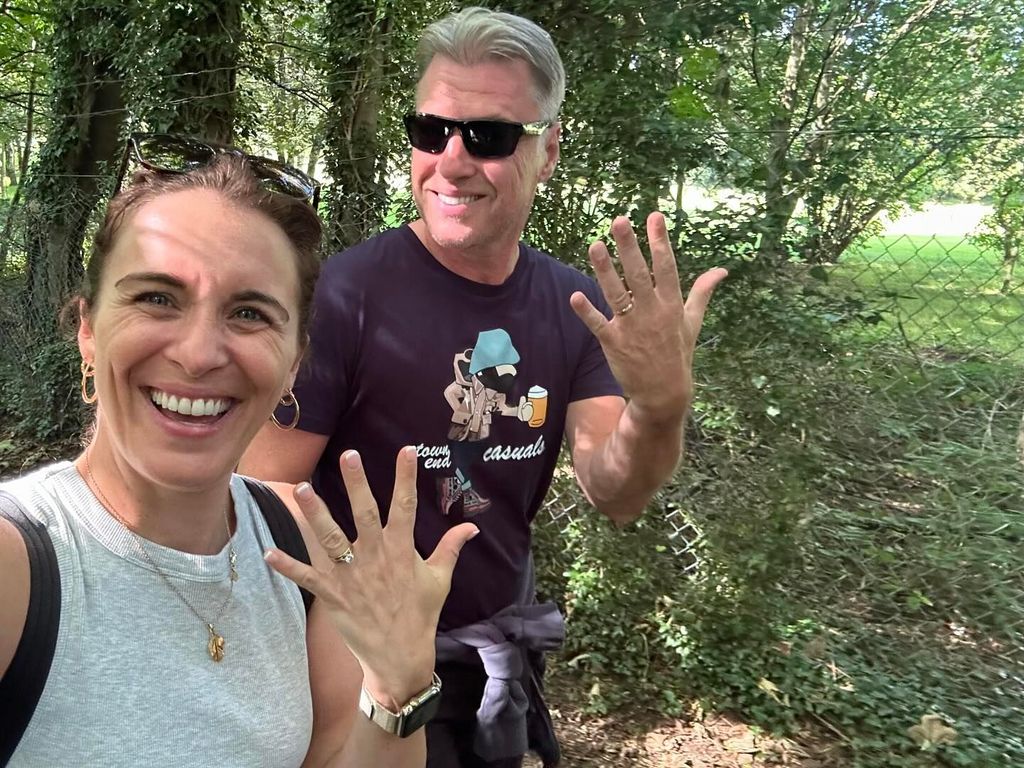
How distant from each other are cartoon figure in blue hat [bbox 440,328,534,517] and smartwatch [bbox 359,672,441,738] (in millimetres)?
664

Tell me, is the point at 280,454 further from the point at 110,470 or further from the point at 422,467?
the point at 110,470

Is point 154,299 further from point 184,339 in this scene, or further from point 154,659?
point 154,659

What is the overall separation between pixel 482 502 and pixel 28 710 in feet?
3.40

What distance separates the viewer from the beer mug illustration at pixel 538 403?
1881 mm

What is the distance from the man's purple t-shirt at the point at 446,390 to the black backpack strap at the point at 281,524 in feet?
0.98

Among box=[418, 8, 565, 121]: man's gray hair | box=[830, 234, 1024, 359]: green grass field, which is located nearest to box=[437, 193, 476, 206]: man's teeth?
box=[418, 8, 565, 121]: man's gray hair

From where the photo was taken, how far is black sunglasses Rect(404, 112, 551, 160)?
190cm

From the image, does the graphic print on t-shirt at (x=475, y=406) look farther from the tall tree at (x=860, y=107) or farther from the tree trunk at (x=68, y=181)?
the tree trunk at (x=68, y=181)

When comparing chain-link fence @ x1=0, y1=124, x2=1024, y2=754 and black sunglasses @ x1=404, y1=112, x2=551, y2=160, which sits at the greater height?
black sunglasses @ x1=404, y1=112, x2=551, y2=160

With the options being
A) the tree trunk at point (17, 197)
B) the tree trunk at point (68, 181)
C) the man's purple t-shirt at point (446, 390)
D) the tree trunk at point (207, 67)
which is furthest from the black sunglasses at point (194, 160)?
the tree trunk at point (17, 197)

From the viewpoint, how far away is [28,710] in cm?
96

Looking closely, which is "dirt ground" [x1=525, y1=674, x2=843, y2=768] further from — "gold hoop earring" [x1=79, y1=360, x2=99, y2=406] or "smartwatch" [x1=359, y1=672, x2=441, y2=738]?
"gold hoop earring" [x1=79, y1=360, x2=99, y2=406]

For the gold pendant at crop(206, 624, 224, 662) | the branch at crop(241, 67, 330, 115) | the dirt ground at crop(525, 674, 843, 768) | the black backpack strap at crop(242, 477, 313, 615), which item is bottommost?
the dirt ground at crop(525, 674, 843, 768)

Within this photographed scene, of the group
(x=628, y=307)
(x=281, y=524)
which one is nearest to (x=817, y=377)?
(x=628, y=307)
